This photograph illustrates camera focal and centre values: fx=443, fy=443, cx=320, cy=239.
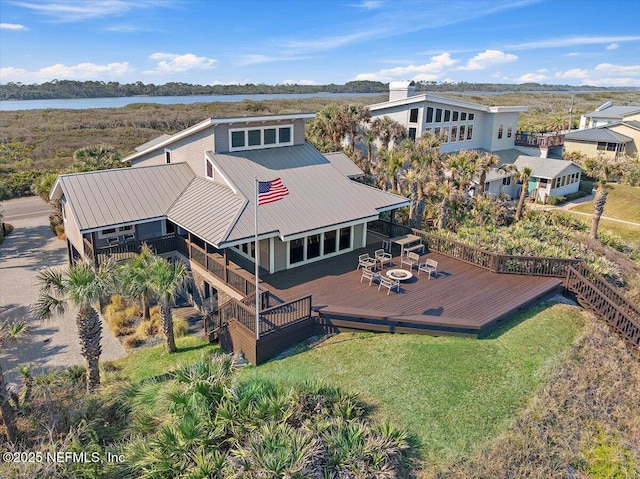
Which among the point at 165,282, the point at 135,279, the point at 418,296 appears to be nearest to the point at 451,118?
the point at 418,296

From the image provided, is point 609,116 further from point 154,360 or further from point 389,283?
point 154,360

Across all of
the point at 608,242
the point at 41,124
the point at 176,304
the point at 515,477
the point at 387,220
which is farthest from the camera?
the point at 41,124

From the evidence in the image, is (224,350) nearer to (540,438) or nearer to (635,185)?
(540,438)

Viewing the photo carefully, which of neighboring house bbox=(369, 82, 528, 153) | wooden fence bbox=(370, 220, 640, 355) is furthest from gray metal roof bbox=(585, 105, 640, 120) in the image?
wooden fence bbox=(370, 220, 640, 355)

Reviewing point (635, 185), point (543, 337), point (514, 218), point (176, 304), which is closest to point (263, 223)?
point (176, 304)

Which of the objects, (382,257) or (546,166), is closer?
(382,257)
